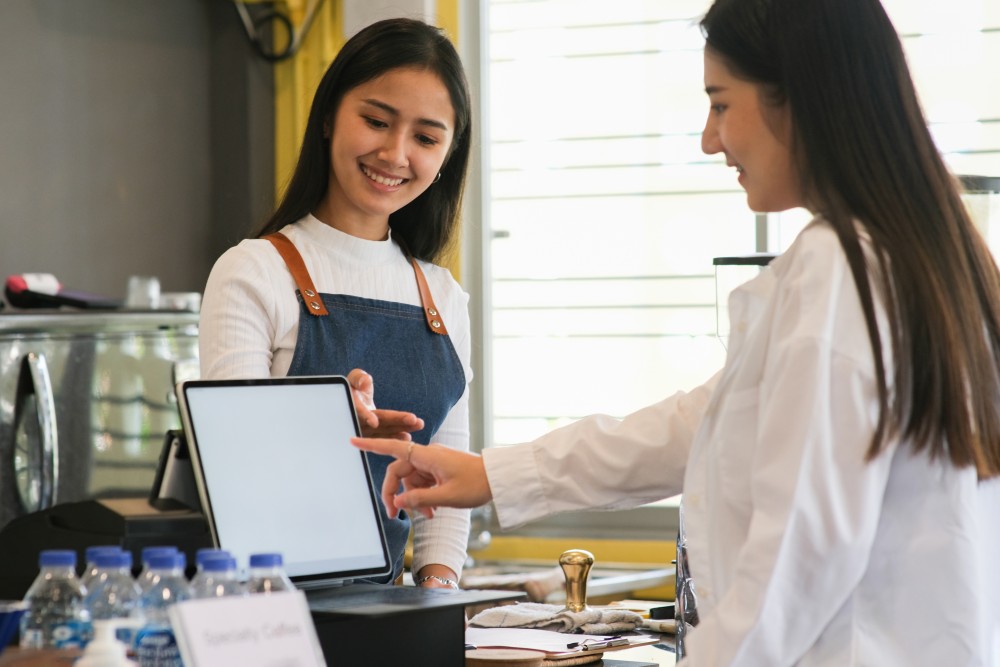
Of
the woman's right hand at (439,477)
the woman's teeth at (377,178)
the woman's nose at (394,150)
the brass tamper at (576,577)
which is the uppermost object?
the woman's nose at (394,150)

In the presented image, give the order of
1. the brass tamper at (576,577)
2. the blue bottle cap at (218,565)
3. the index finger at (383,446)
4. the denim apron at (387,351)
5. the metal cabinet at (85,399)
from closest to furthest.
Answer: the blue bottle cap at (218,565)
the index finger at (383,446)
the denim apron at (387,351)
the brass tamper at (576,577)
the metal cabinet at (85,399)

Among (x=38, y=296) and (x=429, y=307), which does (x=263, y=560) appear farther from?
(x=38, y=296)

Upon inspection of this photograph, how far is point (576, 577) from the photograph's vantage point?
201cm

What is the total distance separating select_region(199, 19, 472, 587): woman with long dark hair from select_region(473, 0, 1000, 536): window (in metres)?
1.78

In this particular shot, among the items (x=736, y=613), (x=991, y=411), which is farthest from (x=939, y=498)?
(x=736, y=613)

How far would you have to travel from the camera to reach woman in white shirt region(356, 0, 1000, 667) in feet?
3.79

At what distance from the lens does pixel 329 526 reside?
4.76 feet

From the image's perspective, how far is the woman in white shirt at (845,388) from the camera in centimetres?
116

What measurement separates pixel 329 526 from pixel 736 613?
0.50 m

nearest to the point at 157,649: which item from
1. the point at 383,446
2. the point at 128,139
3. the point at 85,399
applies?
the point at 383,446

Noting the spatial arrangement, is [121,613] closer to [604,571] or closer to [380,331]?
[380,331]

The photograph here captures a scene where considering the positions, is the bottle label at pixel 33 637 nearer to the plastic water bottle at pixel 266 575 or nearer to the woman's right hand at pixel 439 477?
the plastic water bottle at pixel 266 575

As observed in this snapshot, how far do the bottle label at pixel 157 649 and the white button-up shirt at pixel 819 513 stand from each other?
A: 1.57 feet

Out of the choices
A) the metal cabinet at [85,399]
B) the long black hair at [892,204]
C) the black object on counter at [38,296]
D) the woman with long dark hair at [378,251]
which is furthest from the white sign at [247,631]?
the black object on counter at [38,296]
